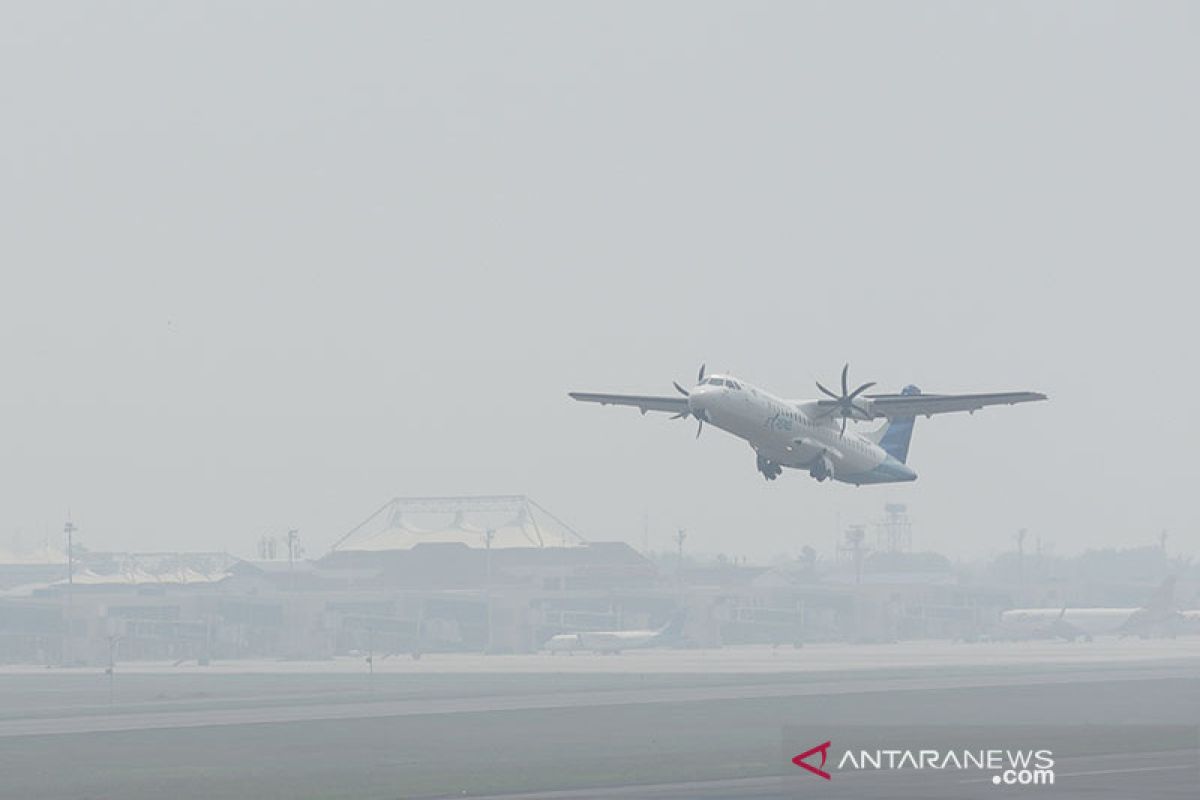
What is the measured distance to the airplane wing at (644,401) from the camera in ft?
331

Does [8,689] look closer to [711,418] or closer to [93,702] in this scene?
[93,702]

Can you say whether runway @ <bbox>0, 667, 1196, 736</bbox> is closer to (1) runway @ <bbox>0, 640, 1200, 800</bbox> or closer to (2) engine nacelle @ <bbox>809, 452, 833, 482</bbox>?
(1) runway @ <bbox>0, 640, 1200, 800</bbox>

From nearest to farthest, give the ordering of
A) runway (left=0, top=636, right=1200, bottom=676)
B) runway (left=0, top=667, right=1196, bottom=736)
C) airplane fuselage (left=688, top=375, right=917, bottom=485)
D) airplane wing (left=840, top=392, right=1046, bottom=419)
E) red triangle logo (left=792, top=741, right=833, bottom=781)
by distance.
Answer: red triangle logo (left=792, top=741, right=833, bottom=781) → airplane fuselage (left=688, top=375, right=917, bottom=485) → airplane wing (left=840, top=392, right=1046, bottom=419) → runway (left=0, top=667, right=1196, bottom=736) → runway (left=0, top=636, right=1200, bottom=676)

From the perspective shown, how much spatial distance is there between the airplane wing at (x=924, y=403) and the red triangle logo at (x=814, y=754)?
17.0 m

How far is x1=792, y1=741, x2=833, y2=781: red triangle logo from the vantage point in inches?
3061

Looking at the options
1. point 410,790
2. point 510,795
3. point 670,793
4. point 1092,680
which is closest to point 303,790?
point 410,790

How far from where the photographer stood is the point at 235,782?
82688 mm

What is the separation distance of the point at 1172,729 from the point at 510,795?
38.6 metres

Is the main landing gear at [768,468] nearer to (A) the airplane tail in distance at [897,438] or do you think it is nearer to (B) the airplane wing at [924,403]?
(B) the airplane wing at [924,403]

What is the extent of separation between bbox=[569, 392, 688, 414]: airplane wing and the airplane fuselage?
4.90 metres

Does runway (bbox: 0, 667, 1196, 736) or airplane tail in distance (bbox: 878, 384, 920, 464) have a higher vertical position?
airplane tail in distance (bbox: 878, 384, 920, 464)

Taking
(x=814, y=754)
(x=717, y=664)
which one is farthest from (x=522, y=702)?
(x=717, y=664)

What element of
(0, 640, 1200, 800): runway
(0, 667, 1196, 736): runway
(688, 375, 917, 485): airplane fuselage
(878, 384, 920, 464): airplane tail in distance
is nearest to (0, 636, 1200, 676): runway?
(0, 640, 1200, 800): runway

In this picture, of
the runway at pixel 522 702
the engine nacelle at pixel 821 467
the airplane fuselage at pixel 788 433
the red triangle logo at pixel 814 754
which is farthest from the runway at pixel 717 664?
the red triangle logo at pixel 814 754
